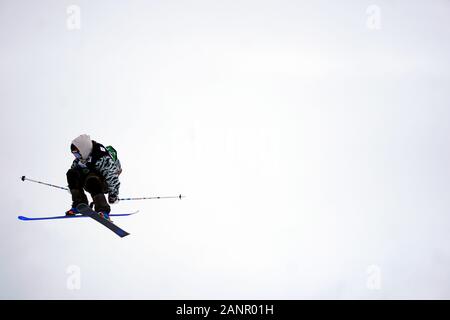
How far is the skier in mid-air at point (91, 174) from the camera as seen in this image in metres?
15.3

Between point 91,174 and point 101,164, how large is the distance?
376mm

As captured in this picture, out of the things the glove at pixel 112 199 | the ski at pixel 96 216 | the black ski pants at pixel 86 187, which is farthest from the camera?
the glove at pixel 112 199

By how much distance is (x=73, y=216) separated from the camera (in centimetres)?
1562

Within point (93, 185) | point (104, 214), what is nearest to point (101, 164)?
point (93, 185)

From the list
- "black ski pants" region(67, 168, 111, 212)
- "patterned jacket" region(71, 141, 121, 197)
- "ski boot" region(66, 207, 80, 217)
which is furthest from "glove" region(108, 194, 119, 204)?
"ski boot" region(66, 207, 80, 217)

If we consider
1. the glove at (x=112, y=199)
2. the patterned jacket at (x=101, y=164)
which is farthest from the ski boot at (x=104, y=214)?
the patterned jacket at (x=101, y=164)

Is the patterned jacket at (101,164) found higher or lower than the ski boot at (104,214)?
higher

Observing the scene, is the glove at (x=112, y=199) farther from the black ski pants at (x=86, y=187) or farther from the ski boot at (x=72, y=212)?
the ski boot at (x=72, y=212)

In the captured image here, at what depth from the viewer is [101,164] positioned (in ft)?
50.7
